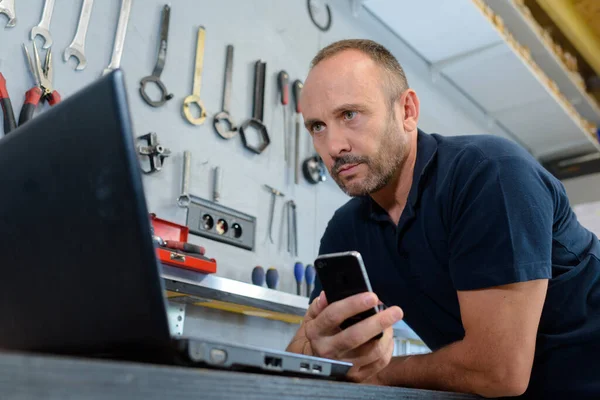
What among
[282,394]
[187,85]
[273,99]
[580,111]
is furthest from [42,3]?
[580,111]

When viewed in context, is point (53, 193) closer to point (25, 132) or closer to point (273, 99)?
point (25, 132)

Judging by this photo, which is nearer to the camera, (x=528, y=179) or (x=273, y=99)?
(x=528, y=179)

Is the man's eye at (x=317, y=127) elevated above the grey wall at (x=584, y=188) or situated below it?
below

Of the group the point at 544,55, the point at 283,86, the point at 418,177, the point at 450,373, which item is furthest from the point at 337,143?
the point at 544,55

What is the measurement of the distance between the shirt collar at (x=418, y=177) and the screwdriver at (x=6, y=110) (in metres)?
0.75

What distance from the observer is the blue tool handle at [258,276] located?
5.02 feet

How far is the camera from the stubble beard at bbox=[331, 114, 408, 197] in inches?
45.9

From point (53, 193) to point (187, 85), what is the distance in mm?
1236

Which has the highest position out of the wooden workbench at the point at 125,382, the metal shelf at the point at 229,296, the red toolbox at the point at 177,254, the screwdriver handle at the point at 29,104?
A: the screwdriver handle at the point at 29,104

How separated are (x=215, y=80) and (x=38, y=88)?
1.94 ft

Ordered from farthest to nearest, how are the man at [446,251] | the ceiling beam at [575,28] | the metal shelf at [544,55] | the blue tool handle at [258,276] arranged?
the ceiling beam at [575,28], the metal shelf at [544,55], the blue tool handle at [258,276], the man at [446,251]

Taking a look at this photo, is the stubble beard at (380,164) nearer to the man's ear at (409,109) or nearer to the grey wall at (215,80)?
the man's ear at (409,109)

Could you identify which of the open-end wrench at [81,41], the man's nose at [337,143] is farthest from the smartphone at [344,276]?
the open-end wrench at [81,41]

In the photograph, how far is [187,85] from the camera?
1.61 metres
